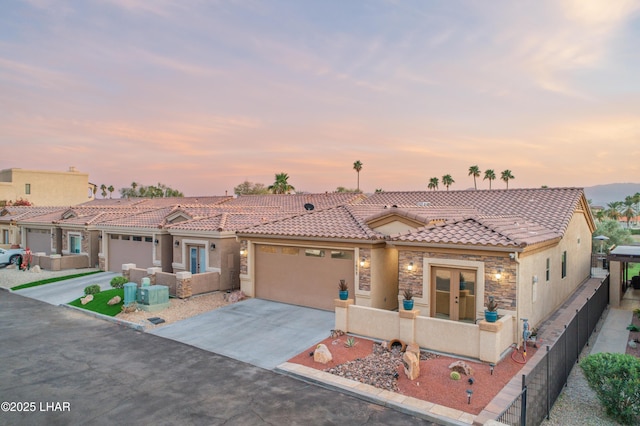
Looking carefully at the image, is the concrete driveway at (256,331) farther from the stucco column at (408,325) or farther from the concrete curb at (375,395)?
the stucco column at (408,325)

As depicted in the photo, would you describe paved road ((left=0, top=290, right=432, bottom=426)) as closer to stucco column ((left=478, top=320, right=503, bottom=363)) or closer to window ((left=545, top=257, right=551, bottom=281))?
stucco column ((left=478, top=320, right=503, bottom=363))

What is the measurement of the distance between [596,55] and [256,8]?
1905 centimetres

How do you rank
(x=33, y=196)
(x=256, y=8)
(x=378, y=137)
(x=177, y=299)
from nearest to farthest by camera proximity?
(x=177, y=299), (x=256, y=8), (x=378, y=137), (x=33, y=196)

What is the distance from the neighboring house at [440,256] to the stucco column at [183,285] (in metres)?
2.77

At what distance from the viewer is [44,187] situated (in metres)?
66.9

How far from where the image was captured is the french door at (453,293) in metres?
12.9

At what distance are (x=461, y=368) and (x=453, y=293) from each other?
11.0 feet

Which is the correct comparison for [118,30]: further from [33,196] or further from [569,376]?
[33,196]

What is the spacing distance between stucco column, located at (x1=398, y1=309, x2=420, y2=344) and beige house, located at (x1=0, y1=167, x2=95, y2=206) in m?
70.8

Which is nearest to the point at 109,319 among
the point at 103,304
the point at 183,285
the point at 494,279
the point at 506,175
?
the point at 103,304

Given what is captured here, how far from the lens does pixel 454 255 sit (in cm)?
1297

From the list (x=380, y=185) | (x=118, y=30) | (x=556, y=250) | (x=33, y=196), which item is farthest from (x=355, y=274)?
(x=380, y=185)

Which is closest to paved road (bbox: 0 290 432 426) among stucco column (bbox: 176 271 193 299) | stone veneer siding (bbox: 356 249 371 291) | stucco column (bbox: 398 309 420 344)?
stucco column (bbox: 398 309 420 344)

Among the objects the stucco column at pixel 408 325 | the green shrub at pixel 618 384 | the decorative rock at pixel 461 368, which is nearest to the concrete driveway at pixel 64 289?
the stucco column at pixel 408 325
